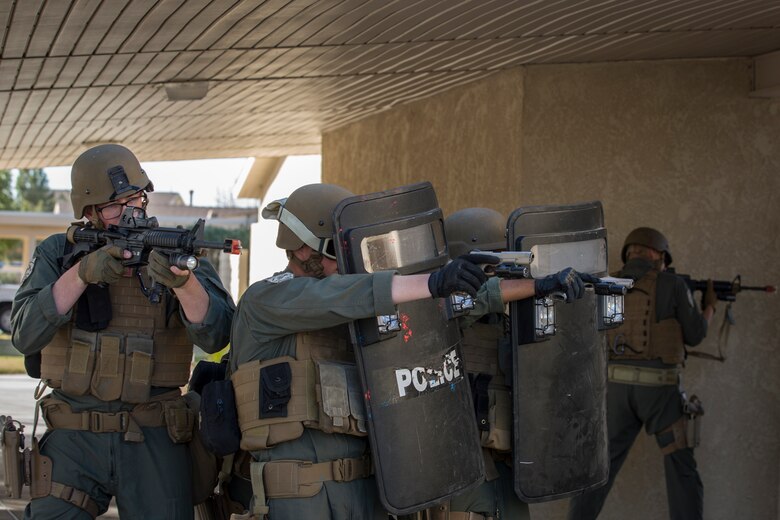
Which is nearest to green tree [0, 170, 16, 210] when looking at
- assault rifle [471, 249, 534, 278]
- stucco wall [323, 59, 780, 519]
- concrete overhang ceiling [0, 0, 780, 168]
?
concrete overhang ceiling [0, 0, 780, 168]

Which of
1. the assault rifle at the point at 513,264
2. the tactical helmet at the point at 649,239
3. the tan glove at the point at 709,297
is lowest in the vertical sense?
the tan glove at the point at 709,297

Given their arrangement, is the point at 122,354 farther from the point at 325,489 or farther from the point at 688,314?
the point at 688,314

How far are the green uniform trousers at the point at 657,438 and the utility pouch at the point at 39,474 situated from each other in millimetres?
3410

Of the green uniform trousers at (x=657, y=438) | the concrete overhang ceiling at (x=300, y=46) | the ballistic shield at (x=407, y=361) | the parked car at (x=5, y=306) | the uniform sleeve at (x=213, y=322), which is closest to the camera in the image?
the ballistic shield at (x=407, y=361)

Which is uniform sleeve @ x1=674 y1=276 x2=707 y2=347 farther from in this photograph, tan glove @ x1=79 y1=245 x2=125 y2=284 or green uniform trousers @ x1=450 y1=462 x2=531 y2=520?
tan glove @ x1=79 y1=245 x2=125 y2=284

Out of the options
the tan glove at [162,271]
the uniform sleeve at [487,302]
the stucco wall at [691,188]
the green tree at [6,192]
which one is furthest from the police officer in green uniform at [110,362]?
the green tree at [6,192]

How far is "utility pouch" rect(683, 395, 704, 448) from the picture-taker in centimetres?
682

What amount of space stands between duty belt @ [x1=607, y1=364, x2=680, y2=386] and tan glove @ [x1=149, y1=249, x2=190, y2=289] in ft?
11.8

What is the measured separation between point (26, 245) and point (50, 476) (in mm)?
29703

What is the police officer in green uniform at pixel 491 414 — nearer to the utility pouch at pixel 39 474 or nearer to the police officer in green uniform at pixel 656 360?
the utility pouch at pixel 39 474

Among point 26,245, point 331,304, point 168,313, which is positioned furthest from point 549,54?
point 26,245

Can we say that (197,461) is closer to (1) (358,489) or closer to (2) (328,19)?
(1) (358,489)

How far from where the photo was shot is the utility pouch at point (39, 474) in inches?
161

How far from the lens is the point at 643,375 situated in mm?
6922
